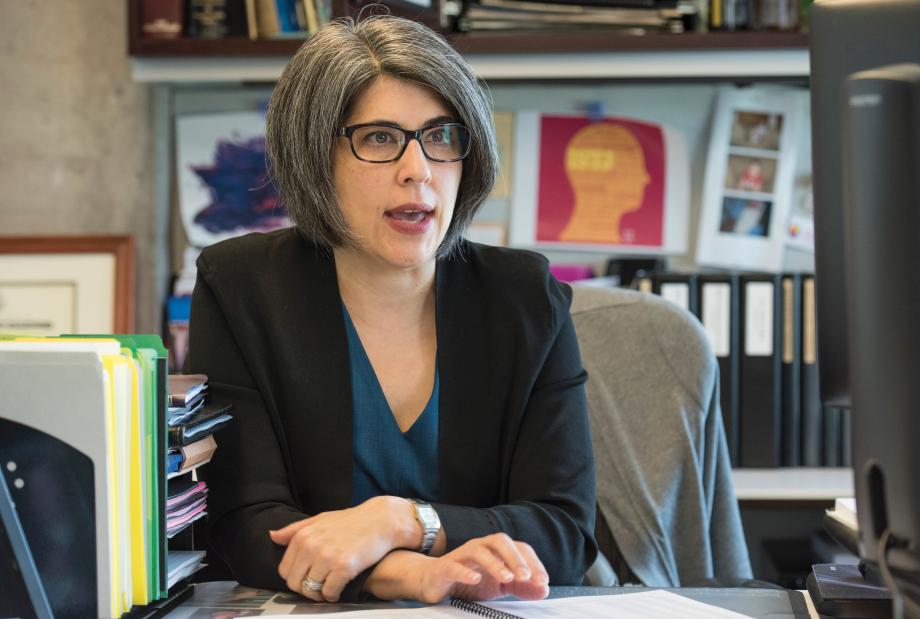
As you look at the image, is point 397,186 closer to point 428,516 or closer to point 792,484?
point 428,516

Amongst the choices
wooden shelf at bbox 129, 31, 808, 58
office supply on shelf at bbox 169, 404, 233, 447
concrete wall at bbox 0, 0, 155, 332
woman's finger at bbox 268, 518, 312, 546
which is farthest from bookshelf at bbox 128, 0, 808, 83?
woman's finger at bbox 268, 518, 312, 546

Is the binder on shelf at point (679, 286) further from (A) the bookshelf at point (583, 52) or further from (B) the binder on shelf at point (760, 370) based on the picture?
(A) the bookshelf at point (583, 52)

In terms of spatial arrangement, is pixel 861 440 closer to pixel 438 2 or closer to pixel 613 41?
pixel 613 41

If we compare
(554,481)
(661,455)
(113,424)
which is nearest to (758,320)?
(661,455)

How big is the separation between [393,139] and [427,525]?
43cm

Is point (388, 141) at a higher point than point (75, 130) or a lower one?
lower

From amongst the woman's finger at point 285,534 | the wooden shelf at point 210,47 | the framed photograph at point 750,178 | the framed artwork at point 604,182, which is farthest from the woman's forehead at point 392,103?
the framed photograph at point 750,178

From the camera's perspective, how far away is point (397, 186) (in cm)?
114

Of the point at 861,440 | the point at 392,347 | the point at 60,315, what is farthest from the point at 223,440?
the point at 60,315

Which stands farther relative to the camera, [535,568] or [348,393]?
[348,393]

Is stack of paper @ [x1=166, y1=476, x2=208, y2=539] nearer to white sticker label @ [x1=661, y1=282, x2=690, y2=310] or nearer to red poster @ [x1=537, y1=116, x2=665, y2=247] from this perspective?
white sticker label @ [x1=661, y1=282, x2=690, y2=310]

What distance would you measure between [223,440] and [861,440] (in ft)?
2.16

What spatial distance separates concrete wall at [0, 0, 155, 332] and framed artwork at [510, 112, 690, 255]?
78 centimetres

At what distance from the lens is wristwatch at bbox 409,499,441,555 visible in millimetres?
983
